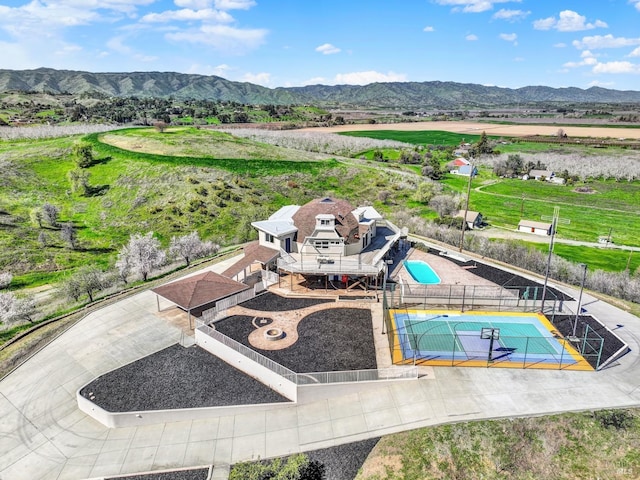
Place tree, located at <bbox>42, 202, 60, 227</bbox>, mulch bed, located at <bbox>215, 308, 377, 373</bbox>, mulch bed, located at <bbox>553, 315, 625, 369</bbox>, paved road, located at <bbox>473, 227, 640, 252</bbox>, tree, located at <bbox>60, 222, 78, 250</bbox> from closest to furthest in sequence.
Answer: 1. mulch bed, located at <bbox>215, 308, 377, 373</bbox>
2. mulch bed, located at <bbox>553, 315, 625, 369</bbox>
3. paved road, located at <bbox>473, 227, 640, 252</bbox>
4. tree, located at <bbox>60, 222, 78, 250</bbox>
5. tree, located at <bbox>42, 202, 60, 227</bbox>

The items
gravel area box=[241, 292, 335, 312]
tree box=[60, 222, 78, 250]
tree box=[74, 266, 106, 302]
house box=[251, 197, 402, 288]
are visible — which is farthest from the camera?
tree box=[60, 222, 78, 250]

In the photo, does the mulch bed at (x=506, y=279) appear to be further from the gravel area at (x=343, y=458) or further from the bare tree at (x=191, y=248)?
the bare tree at (x=191, y=248)

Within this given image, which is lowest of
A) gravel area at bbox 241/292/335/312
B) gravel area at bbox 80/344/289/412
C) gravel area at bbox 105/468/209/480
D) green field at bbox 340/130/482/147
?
gravel area at bbox 105/468/209/480

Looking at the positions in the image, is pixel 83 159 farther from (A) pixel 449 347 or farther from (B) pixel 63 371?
(A) pixel 449 347

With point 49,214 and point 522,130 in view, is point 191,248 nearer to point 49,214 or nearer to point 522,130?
point 49,214

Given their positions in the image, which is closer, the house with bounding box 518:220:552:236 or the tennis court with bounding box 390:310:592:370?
the tennis court with bounding box 390:310:592:370

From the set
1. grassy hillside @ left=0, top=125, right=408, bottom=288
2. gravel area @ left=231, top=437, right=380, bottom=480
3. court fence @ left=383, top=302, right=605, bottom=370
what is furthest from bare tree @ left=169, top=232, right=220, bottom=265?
gravel area @ left=231, top=437, right=380, bottom=480

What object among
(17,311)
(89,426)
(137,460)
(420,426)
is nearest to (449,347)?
(420,426)

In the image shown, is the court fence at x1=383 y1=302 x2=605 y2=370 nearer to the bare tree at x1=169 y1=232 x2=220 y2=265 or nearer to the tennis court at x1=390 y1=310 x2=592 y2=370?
the tennis court at x1=390 y1=310 x2=592 y2=370
